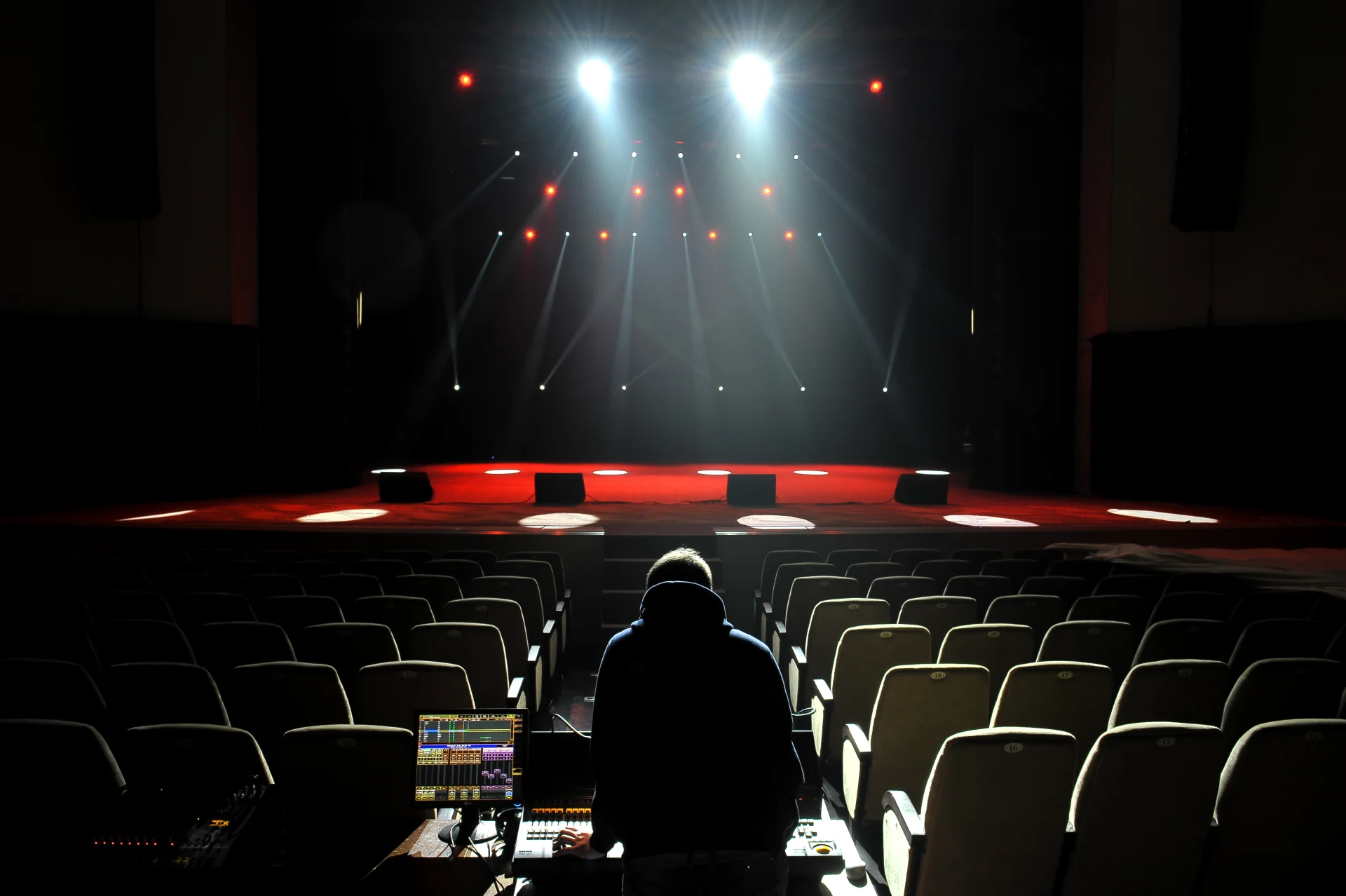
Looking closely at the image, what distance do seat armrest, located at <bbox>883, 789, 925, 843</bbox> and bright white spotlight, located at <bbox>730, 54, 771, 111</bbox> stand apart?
35.2 feet

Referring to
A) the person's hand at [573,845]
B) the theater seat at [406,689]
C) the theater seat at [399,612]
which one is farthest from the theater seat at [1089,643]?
the theater seat at [399,612]

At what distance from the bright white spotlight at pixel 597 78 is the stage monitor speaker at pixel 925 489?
6729mm

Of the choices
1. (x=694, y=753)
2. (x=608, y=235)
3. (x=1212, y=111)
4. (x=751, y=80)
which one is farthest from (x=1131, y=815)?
(x=608, y=235)

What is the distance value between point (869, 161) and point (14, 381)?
12882 mm

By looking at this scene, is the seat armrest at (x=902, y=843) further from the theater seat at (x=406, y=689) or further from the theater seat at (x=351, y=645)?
the theater seat at (x=351, y=645)

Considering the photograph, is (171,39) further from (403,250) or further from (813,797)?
(813,797)

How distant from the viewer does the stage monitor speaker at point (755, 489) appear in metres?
10.4

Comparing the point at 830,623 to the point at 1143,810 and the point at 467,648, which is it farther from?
the point at 1143,810

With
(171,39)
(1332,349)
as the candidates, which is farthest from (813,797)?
(171,39)

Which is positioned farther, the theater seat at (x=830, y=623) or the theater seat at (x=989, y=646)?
the theater seat at (x=830, y=623)

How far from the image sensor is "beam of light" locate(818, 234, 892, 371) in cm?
1680

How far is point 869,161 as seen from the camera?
15.0 m

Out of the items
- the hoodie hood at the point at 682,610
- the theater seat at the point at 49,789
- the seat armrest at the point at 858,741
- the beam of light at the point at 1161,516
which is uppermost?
the hoodie hood at the point at 682,610

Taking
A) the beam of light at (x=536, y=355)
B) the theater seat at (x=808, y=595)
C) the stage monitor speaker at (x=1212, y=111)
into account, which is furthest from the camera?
the beam of light at (x=536, y=355)
